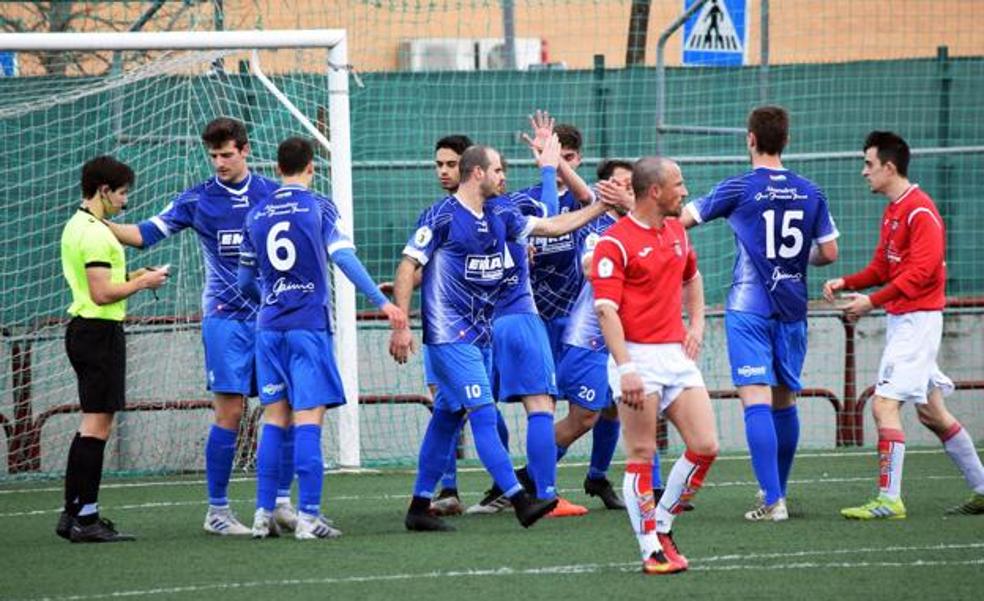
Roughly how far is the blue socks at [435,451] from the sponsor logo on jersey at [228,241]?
1.46 meters

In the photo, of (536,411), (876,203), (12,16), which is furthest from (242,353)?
(12,16)

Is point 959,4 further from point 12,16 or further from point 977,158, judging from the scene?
point 12,16

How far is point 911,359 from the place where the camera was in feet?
33.0

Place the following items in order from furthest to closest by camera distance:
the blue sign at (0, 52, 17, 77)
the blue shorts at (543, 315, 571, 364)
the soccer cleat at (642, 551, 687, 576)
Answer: the blue sign at (0, 52, 17, 77), the blue shorts at (543, 315, 571, 364), the soccer cleat at (642, 551, 687, 576)

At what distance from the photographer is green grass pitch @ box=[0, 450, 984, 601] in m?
7.75

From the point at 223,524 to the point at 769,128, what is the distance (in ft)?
12.3

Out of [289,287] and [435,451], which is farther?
[435,451]

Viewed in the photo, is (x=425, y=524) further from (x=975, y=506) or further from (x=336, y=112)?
(x=336, y=112)

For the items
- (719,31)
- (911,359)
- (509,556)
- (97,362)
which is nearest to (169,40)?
(97,362)

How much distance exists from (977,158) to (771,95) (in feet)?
6.57

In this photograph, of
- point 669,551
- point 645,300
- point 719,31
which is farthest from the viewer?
point 719,31

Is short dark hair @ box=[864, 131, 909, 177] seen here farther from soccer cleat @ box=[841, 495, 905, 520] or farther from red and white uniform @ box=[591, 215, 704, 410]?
red and white uniform @ box=[591, 215, 704, 410]

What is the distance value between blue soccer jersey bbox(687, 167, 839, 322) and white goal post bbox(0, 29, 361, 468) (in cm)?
342

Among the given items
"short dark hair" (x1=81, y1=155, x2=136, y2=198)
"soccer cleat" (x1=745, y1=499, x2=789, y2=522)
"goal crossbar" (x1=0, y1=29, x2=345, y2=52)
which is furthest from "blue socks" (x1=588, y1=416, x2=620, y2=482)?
"goal crossbar" (x1=0, y1=29, x2=345, y2=52)
